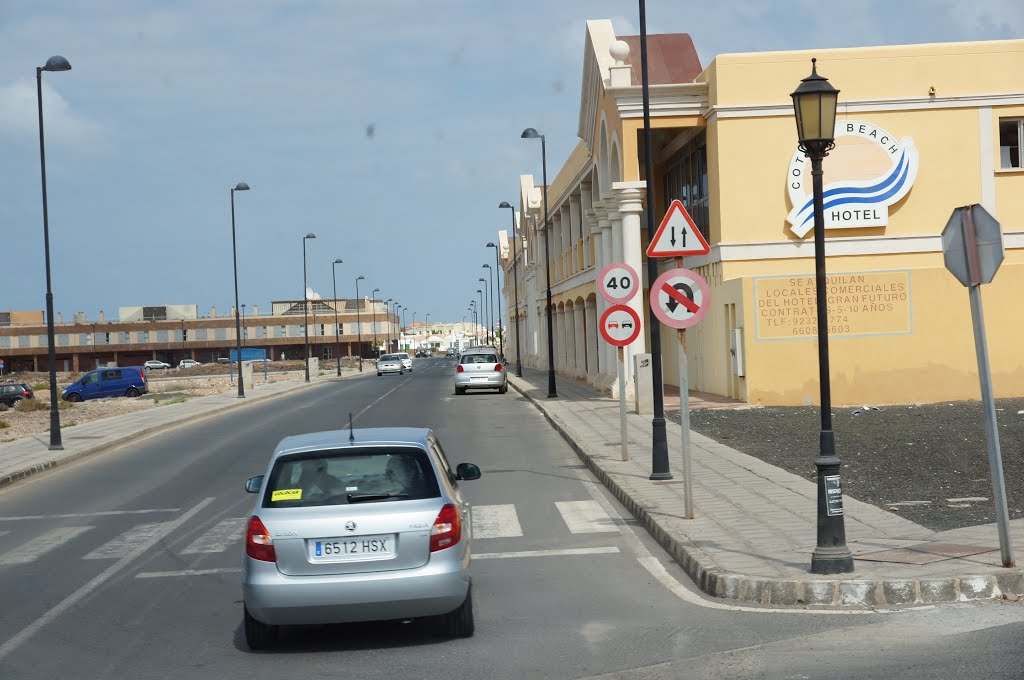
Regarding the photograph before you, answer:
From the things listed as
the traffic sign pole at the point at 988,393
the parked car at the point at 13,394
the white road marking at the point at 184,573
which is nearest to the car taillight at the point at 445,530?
the white road marking at the point at 184,573

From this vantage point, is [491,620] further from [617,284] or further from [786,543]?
[617,284]

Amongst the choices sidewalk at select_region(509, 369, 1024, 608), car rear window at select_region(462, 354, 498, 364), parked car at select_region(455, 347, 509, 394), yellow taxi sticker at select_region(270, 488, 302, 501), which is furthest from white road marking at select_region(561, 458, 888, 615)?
car rear window at select_region(462, 354, 498, 364)

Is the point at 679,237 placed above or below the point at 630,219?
below

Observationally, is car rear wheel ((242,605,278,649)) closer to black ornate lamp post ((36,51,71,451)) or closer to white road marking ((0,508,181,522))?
white road marking ((0,508,181,522))

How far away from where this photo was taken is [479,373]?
4259cm

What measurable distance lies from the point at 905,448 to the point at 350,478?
11879 mm

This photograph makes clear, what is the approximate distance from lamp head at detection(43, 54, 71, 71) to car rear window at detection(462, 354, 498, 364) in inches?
836

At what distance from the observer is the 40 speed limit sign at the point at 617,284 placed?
1684 cm

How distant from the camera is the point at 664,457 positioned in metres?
15.2

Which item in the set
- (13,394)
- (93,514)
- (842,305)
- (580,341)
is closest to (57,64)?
(93,514)

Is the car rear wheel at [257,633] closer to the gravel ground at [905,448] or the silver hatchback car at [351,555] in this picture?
the silver hatchback car at [351,555]

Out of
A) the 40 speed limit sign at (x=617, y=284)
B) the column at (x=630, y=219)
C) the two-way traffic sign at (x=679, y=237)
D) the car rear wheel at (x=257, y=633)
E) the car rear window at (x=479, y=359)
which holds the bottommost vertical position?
the car rear wheel at (x=257, y=633)

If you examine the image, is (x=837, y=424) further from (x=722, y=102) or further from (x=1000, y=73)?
(x=1000, y=73)

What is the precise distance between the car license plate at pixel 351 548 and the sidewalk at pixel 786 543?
282 cm
